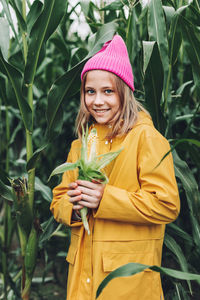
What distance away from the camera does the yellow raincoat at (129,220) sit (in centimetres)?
108

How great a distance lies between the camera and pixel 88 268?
3.72ft

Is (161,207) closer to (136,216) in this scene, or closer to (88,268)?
(136,216)

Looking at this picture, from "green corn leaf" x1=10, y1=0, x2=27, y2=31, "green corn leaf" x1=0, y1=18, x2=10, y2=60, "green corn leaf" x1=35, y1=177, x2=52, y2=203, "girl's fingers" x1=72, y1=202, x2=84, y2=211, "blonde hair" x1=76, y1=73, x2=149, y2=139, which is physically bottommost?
"green corn leaf" x1=35, y1=177, x2=52, y2=203

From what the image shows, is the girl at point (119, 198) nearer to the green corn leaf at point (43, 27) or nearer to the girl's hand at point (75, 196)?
the girl's hand at point (75, 196)

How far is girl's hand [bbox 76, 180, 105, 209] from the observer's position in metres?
1.06

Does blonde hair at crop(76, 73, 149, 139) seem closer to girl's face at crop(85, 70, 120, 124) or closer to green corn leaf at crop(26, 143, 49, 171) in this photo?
girl's face at crop(85, 70, 120, 124)

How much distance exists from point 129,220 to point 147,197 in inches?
3.7

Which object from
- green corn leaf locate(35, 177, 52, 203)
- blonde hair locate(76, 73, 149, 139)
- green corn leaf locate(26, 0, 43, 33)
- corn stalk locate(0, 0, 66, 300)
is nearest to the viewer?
blonde hair locate(76, 73, 149, 139)

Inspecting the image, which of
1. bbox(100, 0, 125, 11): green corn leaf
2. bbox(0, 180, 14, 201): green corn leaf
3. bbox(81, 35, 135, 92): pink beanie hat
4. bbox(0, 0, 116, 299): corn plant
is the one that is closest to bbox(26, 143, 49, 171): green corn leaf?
bbox(0, 0, 116, 299): corn plant

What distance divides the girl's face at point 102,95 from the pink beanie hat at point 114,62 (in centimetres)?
2

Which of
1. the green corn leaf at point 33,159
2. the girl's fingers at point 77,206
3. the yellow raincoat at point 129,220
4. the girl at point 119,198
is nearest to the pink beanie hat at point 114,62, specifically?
the girl at point 119,198

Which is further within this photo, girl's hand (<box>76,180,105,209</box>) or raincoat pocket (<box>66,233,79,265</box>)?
raincoat pocket (<box>66,233,79,265</box>)

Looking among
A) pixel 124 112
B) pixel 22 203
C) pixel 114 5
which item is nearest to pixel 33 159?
pixel 22 203

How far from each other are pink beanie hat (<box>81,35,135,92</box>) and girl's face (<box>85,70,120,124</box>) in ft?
0.06
